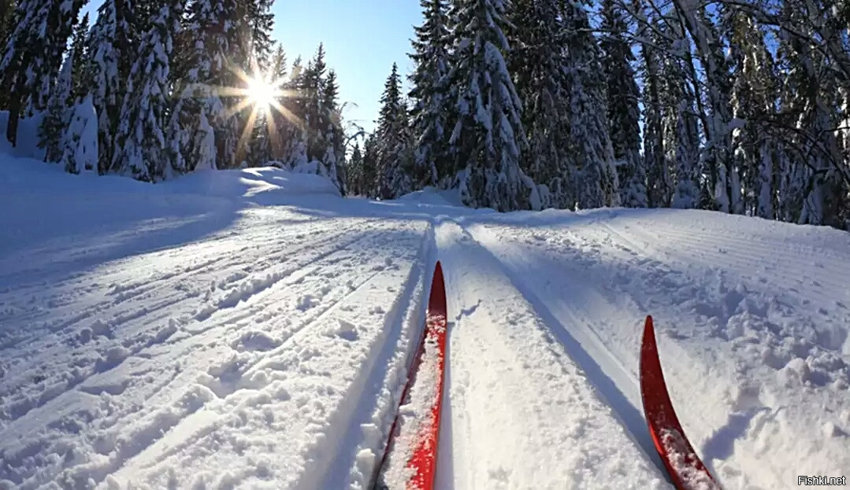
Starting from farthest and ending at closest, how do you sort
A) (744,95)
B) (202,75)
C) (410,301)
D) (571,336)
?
1. (202,75)
2. (744,95)
3. (410,301)
4. (571,336)

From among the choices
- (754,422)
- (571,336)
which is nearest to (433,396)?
(571,336)

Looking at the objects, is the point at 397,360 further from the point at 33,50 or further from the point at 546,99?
the point at 546,99

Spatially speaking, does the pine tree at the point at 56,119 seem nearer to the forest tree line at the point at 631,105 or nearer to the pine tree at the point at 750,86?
the forest tree line at the point at 631,105

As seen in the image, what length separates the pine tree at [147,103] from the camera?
44.3 feet

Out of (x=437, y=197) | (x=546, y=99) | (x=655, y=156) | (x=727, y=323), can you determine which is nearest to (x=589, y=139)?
(x=546, y=99)

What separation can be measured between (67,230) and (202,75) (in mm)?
13275

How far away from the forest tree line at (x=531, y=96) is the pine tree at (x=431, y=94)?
0.29ft

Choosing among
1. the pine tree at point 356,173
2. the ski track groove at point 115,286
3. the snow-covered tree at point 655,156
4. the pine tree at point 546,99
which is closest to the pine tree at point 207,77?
the pine tree at point 546,99

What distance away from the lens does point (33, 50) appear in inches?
513

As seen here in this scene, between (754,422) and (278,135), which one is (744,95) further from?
(278,135)

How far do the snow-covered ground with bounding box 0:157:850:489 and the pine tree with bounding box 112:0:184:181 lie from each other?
31.1ft

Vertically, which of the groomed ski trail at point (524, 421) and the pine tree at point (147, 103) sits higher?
the pine tree at point (147, 103)

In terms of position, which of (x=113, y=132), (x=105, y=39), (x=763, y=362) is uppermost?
(x=105, y=39)

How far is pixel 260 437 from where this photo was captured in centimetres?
176
